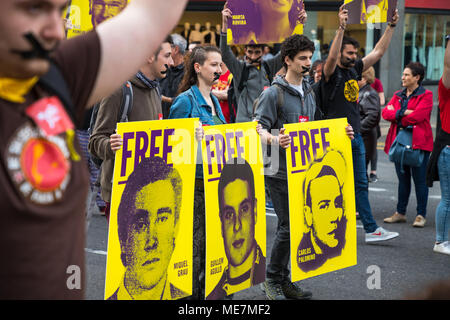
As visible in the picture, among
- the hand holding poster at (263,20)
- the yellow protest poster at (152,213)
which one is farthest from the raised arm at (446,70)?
the yellow protest poster at (152,213)

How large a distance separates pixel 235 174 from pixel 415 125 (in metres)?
3.87

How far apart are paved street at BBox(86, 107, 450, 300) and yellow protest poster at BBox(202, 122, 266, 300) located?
643 millimetres

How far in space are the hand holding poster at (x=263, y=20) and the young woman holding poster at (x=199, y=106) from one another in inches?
47.8

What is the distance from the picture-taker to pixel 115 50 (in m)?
1.64

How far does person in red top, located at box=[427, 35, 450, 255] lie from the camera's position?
20.1 ft

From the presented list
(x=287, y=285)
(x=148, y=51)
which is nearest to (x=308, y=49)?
(x=287, y=285)

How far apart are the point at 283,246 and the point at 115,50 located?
11.8ft

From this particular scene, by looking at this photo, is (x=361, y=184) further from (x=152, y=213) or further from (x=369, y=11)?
(x=152, y=213)

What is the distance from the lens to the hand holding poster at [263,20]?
20.3 ft

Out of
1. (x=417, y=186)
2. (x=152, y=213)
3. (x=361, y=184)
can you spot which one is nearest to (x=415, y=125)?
(x=417, y=186)

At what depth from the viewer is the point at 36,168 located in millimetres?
1341

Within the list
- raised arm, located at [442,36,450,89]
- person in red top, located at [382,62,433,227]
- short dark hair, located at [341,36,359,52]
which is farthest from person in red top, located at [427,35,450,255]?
person in red top, located at [382,62,433,227]
